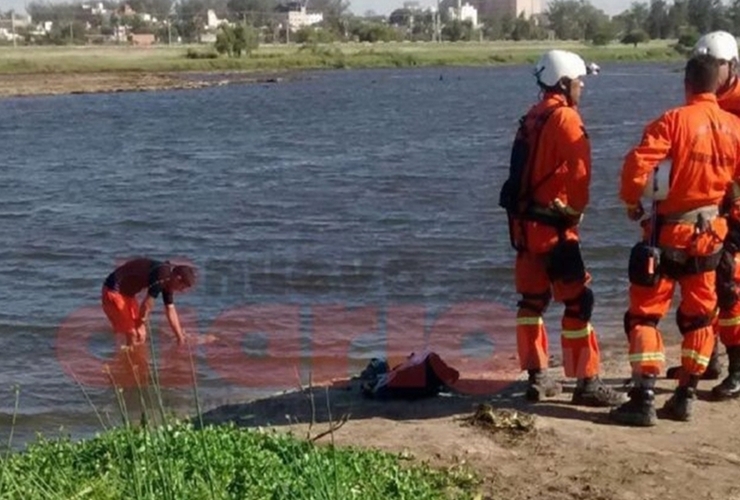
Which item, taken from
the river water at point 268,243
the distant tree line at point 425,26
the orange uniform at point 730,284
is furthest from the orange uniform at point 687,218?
the distant tree line at point 425,26

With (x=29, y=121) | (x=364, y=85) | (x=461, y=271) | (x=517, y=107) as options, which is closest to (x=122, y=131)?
(x=29, y=121)

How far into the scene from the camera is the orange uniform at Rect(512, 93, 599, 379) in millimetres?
8000

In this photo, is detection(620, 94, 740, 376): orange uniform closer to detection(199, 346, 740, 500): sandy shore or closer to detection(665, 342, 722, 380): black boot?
detection(199, 346, 740, 500): sandy shore

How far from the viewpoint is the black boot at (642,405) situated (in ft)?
25.9

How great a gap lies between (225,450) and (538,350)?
262 cm

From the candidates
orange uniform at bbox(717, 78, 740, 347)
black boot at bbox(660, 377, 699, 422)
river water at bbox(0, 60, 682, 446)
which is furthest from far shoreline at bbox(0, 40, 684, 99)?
black boot at bbox(660, 377, 699, 422)

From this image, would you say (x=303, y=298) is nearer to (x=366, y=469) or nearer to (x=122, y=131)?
(x=366, y=469)

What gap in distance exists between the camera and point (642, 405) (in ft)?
26.0

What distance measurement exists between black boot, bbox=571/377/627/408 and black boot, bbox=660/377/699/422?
1.21 ft

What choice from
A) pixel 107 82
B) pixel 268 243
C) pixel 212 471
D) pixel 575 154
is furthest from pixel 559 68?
pixel 107 82

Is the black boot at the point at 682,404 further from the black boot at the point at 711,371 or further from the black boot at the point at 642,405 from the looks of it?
the black boot at the point at 711,371

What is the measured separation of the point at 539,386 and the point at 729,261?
1374 mm

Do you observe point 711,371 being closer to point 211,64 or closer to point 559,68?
point 559,68

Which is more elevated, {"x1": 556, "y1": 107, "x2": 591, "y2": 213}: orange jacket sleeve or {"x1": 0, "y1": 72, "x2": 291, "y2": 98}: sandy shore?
{"x1": 556, "y1": 107, "x2": 591, "y2": 213}: orange jacket sleeve
